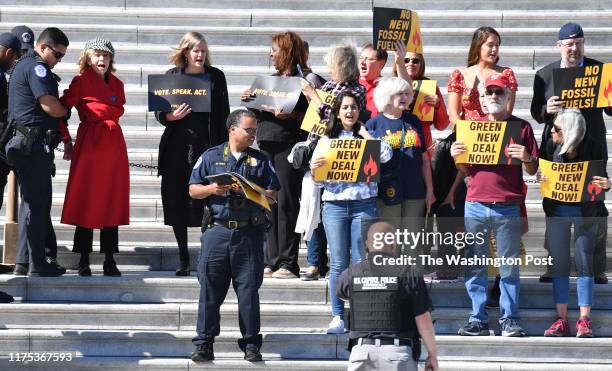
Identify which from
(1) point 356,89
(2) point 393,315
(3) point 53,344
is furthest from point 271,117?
(2) point 393,315

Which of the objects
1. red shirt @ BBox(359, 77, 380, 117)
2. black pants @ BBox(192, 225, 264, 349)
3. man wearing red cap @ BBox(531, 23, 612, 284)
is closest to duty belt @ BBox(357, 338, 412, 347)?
black pants @ BBox(192, 225, 264, 349)

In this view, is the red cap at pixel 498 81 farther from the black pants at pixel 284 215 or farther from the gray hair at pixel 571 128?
the black pants at pixel 284 215

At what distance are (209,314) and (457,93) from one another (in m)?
2.65

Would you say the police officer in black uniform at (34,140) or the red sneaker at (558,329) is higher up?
the police officer in black uniform at (34,140)

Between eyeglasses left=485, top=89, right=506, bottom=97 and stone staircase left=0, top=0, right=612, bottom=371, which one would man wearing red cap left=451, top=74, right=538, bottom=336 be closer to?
eyeglasses left=485, top=89, right=506, bottom=97

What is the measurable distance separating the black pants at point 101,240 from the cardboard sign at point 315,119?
180cm

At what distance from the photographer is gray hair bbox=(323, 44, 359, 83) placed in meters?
11.3

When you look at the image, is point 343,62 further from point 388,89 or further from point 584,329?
point 584,329

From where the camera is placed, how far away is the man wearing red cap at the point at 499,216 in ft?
35.7

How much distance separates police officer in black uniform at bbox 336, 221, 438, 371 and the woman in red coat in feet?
11.0

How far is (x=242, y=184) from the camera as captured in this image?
34.4ft

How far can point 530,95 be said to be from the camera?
46.0ft

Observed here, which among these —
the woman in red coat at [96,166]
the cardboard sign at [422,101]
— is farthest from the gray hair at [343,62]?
the woman in red coat at [96,166]

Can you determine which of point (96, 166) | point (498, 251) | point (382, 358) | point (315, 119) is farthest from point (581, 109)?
Answer: point (96, 166)
